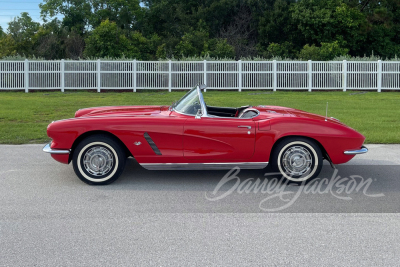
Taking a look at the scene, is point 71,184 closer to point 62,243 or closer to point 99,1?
point 62,243

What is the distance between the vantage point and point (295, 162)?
6398 mm

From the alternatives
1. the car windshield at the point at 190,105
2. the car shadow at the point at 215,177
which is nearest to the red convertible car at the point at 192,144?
the car windshield at the point at 190,105

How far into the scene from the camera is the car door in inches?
249

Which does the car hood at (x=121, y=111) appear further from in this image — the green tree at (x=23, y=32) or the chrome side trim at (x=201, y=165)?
the green tree at (x=23, y=32)

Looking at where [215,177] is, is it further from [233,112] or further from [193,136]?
[233,112]

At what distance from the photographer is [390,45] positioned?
43.4 m

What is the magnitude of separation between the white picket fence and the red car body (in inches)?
833

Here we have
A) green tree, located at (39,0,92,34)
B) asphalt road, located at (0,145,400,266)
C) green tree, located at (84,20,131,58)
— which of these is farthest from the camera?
green tree, located at (39,0,92,34)

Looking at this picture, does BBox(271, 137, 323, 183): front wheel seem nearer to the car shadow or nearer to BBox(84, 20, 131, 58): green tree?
the car shadow

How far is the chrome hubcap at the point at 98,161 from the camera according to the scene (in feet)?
20.7

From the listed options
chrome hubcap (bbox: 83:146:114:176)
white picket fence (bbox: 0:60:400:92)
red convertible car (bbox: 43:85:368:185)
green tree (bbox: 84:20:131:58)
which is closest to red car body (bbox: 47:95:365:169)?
red convertible car (bbox: 43:85:368:185)

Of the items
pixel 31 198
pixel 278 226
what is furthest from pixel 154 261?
pixel 31 198

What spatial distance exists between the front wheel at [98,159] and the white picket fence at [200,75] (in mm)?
21261

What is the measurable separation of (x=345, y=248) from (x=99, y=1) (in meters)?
48.9
